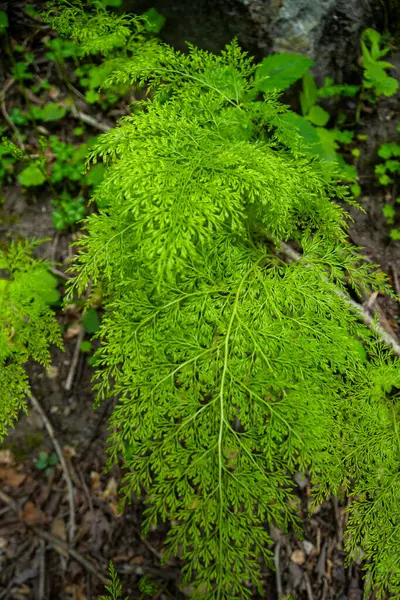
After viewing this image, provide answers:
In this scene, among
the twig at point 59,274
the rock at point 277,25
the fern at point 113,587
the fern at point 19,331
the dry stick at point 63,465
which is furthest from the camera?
the twig at point 59,274

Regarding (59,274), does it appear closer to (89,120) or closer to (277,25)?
(89,120)

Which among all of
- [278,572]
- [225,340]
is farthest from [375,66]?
[278,572]

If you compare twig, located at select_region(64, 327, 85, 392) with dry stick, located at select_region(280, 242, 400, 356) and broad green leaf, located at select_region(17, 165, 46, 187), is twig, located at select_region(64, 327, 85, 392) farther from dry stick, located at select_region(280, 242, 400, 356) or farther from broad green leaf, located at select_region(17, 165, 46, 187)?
dry stick, located at select_region(280, 242, 400, 356)

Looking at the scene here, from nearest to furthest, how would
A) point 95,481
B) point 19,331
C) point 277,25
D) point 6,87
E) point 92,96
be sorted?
point 19,331
point 95,481
point 277,25
point 92,96
point 6,87

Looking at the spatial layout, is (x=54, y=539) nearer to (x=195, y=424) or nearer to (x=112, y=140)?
(x=195, y=424)

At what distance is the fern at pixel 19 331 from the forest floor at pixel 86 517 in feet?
0.80

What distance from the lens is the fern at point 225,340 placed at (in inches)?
62.9

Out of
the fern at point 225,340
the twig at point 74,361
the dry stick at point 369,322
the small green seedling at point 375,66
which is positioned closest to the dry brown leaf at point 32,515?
the twig at point 74,361

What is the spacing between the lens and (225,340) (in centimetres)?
174

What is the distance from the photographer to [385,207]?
2887mm

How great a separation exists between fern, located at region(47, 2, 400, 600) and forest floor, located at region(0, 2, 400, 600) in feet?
1.78

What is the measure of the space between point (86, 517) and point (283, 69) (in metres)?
2.64

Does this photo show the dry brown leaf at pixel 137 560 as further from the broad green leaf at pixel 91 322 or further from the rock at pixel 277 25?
the rock at pixel 277 25

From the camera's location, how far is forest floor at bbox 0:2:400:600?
7.39 ft
